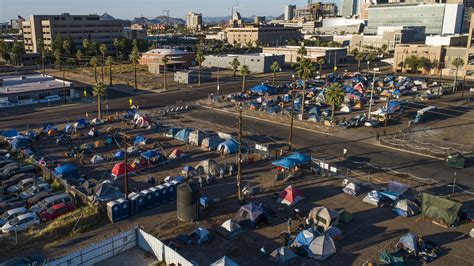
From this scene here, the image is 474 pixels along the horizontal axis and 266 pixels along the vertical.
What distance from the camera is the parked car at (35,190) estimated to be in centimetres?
3519

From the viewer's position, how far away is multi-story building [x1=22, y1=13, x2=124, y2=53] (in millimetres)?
162125

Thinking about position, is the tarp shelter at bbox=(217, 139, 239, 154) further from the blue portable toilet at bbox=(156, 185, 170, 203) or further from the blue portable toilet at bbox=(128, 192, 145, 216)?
the blue portable toilet at bbox=(128, 192, 145, 216)

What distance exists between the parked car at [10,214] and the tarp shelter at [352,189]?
89.1ft

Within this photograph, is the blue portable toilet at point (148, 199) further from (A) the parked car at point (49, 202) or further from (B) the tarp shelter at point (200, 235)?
(A) the parked car at point (49, 202)

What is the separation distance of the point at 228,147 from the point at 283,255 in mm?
21781

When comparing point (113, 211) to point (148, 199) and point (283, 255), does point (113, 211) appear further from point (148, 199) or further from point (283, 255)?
point (283, 255)

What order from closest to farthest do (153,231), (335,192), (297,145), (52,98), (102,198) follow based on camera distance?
1. (153,231)
2. (102,198)
3. (335,192)
4. (297,145)
5. (52,98)

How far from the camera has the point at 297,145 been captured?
164 ft

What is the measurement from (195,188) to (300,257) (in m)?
9.44

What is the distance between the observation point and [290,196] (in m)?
33.2

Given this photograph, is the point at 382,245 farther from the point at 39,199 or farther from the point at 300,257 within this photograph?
the point at 39,199

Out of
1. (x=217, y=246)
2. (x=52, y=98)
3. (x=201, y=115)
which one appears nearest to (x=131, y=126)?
(x=201, y=115)

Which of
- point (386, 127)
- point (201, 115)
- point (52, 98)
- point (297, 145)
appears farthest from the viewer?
point (52, 98)

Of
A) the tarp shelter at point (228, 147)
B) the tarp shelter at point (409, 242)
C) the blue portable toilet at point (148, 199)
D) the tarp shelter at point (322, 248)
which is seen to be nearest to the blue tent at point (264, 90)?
the tarp shelter at point (228, 147)
